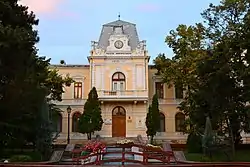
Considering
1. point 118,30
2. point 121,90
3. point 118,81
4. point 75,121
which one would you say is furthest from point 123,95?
point 118,30

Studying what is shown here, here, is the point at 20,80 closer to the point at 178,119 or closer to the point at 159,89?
the point at 159,89

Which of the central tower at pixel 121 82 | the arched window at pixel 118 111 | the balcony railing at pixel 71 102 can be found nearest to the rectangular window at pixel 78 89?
the balcony railing at pixel 71 102

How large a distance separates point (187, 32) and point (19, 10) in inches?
617

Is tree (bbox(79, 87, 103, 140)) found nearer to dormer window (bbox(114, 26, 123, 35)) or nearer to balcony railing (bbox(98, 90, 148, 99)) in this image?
balcony railing (bbox(98, 90, 148, 99))

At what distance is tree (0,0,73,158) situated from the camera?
62.8 ft

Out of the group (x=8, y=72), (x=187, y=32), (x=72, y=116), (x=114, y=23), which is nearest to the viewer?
(x=8, y=72)

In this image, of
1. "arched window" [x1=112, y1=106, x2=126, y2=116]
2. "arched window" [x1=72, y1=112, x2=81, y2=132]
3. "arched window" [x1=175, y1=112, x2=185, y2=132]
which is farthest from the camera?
"arched window" [x1=175, y1=112, x2=185, y2=132]

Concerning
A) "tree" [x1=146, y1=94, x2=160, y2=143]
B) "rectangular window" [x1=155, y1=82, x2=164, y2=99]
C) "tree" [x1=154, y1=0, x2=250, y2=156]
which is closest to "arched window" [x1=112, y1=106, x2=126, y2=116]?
"tree" [x1=146, y1=94, x2=160, y2=143]

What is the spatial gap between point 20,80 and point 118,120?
1902 cm

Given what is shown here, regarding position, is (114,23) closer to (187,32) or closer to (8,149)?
(187,32)

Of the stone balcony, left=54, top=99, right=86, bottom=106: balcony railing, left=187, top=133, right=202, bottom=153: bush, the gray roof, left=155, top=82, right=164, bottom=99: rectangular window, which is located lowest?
left=187, top=133, right=202, bottom=153: bush

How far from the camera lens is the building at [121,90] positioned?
37.8 m

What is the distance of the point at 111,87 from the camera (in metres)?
38.6

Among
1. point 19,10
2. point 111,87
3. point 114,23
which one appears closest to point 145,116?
point 111,87
